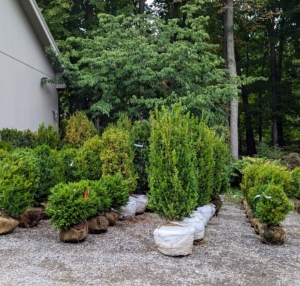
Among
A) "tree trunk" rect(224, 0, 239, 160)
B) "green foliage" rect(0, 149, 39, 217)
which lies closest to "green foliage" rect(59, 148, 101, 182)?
"green foliage" rect(0, 149, 39, 217)

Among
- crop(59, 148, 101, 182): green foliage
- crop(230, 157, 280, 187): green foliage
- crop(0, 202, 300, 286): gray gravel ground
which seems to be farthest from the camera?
crop(230, 157, 280, 187): green foliage

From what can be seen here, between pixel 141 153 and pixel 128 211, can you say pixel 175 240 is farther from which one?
pixel 141 153

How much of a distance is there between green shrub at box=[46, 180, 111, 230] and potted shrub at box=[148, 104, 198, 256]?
0.83 m

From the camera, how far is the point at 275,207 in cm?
425

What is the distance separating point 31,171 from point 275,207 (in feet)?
11.1

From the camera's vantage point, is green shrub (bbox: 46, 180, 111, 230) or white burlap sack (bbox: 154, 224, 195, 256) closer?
white burlap sack (bbox: 154, 224, 195, 256)

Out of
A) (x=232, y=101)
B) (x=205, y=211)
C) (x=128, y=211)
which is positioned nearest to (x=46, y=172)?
(x=128, y=211)

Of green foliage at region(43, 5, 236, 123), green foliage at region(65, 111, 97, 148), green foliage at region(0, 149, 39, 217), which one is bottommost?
green foliage at region(0, 149, 39, 217)

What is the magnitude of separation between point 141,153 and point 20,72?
5.78 m

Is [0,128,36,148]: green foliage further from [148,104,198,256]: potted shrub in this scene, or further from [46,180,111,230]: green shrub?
[148,104,198,256]: potted shrub

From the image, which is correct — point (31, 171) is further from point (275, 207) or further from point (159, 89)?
point (159, 89)

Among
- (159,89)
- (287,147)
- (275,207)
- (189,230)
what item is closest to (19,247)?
(189,230)

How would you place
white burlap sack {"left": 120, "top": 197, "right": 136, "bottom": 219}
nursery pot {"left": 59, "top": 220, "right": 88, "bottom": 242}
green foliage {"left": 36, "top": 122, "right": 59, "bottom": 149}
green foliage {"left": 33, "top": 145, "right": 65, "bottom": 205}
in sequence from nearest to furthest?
1. nursery pot {"left": 59, "top": 220, "right": 88, "bottom": 242}
2. green foliage {"left": 33, "top": 145, "right": 65, "bottom": 205}
3. white burlap sack {"left": 120, "top": 197, "right": 136, "bottom": 219}
4. green foliage {"left": 36, "top": 122, "right": 59, "bottom": 149}

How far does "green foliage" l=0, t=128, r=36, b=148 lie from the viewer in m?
8.29
